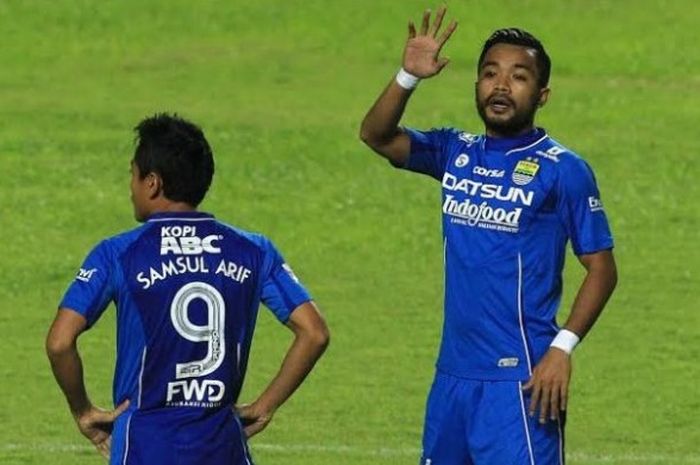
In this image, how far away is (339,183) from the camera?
23594mm

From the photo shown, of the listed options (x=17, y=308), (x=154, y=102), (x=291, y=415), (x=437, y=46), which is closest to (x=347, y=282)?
(x=17, y=308)

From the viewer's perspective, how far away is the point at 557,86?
90.3 feet

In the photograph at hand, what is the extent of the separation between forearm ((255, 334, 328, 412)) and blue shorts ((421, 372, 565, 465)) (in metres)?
1.05

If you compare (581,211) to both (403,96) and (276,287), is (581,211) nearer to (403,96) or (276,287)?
(403,96)

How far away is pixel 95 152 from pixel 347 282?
540cm

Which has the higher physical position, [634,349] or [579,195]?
[579,195]

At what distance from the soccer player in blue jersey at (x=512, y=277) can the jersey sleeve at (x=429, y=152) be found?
9.2 inches

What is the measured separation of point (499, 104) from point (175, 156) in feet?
5.47

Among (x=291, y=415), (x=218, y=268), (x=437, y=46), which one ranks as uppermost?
(x=437, y=46)

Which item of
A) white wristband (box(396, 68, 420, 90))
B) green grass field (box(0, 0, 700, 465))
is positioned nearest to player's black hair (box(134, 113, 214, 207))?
white wristband (box(396, 68, 420, 90))

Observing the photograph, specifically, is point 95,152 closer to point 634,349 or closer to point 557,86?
point 557,86

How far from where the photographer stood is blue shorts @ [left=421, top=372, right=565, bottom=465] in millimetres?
9570

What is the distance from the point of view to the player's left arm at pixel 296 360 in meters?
8.73

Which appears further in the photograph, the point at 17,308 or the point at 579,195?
the point at 17,308
